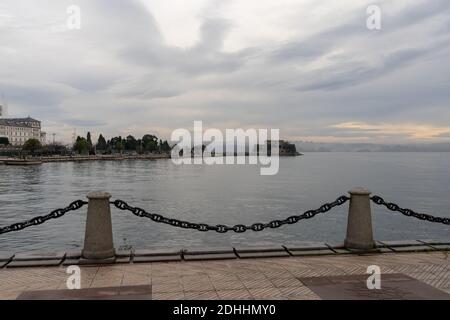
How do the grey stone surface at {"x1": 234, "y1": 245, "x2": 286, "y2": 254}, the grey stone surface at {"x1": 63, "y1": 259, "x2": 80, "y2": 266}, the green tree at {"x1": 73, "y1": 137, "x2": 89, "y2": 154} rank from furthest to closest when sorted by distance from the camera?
the green tree at {"x1": 73, "y1": 137, "x2": 89, "y2": 154}
the grey stone surface at {"x1": 234, "y1": 245, "x2": 286, "y2": 254}
the grey stone surface at {"x1": 63, "y1": 259, "x2": 80, "y2": 266}

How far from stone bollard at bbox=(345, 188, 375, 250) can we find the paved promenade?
1.54 ft

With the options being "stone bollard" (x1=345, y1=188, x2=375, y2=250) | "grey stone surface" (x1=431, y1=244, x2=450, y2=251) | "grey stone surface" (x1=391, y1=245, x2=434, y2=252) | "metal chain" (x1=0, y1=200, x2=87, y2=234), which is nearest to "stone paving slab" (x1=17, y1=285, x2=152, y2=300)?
"metal chain" (x1=0, y1=200, x2=87, y2=234)

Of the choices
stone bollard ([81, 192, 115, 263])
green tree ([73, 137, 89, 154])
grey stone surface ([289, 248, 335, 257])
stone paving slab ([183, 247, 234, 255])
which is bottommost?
grey stone surface ([289, 248, 335, 257])

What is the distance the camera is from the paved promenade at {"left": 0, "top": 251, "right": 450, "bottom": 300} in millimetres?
6156

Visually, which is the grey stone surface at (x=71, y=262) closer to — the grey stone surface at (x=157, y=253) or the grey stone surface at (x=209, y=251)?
the grey stone surface at (x=157, y=253)

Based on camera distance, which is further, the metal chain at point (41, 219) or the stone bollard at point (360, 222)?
the stone bollard at point (360, 222)

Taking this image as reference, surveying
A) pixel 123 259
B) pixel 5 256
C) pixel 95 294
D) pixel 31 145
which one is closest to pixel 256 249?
pixel 123 259

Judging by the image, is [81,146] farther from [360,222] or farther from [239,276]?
[239,276]

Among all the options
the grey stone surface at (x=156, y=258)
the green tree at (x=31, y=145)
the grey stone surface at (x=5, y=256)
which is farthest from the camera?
the green tree at (x=31, y=145)

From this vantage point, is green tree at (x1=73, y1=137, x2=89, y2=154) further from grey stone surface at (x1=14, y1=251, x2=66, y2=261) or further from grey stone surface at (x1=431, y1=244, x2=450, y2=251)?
grey stone surface at (x1=431, y1=244, x2=450, y2=251)

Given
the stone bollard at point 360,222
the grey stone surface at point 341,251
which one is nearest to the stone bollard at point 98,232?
the grey stone surface at point 341,251

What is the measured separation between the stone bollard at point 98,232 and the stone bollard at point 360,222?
194 inches

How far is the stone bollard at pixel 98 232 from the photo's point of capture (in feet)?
25.2
